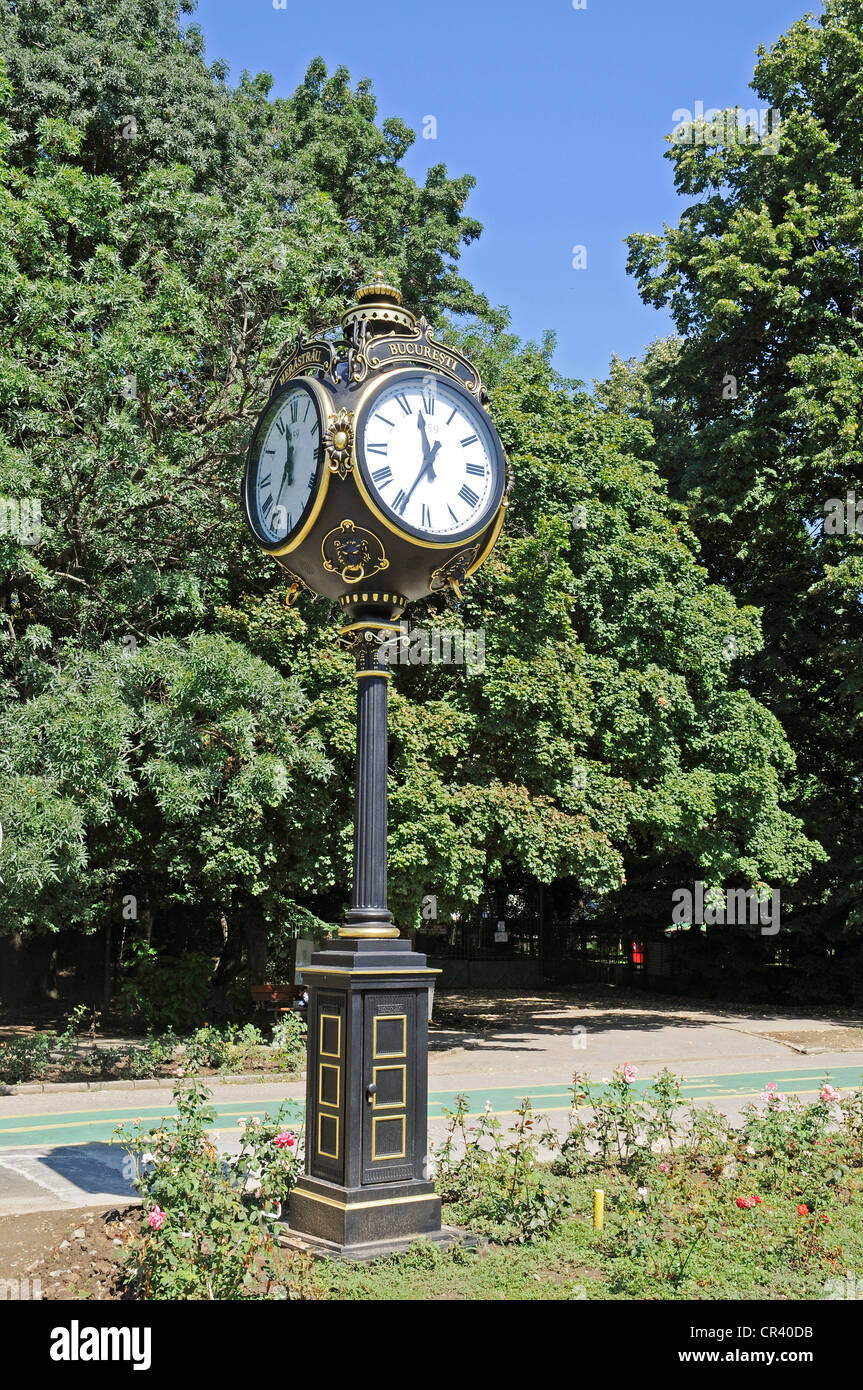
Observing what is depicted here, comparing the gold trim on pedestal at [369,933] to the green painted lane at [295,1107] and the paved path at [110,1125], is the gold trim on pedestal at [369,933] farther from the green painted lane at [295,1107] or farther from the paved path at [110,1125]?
the green painted lane at [295,1107]

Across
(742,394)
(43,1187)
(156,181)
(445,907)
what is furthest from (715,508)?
(43,1187)

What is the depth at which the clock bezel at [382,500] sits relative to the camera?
254 inches

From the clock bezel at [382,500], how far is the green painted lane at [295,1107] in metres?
4.24

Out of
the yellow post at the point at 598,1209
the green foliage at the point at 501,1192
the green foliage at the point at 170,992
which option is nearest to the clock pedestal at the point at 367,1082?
the green foliage at the point at 501,1192

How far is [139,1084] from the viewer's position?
43.3 ft

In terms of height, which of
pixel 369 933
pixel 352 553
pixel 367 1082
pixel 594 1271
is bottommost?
pixel 594 1271

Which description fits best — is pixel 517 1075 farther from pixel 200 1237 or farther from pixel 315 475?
pixel 315 475

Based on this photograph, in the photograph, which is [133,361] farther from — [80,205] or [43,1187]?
[43,1187]

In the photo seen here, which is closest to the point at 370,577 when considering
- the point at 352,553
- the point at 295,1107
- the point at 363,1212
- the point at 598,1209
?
the point at 352,553

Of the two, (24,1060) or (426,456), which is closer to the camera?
(426,456)

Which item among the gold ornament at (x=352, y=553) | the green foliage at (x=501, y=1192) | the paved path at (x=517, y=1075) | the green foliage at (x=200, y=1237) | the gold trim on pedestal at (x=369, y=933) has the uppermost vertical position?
the gold ornament at (x=352, y=553)

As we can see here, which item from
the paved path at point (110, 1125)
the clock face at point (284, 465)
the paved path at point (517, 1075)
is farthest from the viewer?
the paved path at point (517, 1075)

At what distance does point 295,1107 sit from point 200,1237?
6.80 meters

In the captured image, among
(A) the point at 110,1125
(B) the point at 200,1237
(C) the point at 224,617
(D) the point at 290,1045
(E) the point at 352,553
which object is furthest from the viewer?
(C) the point at 224,617
